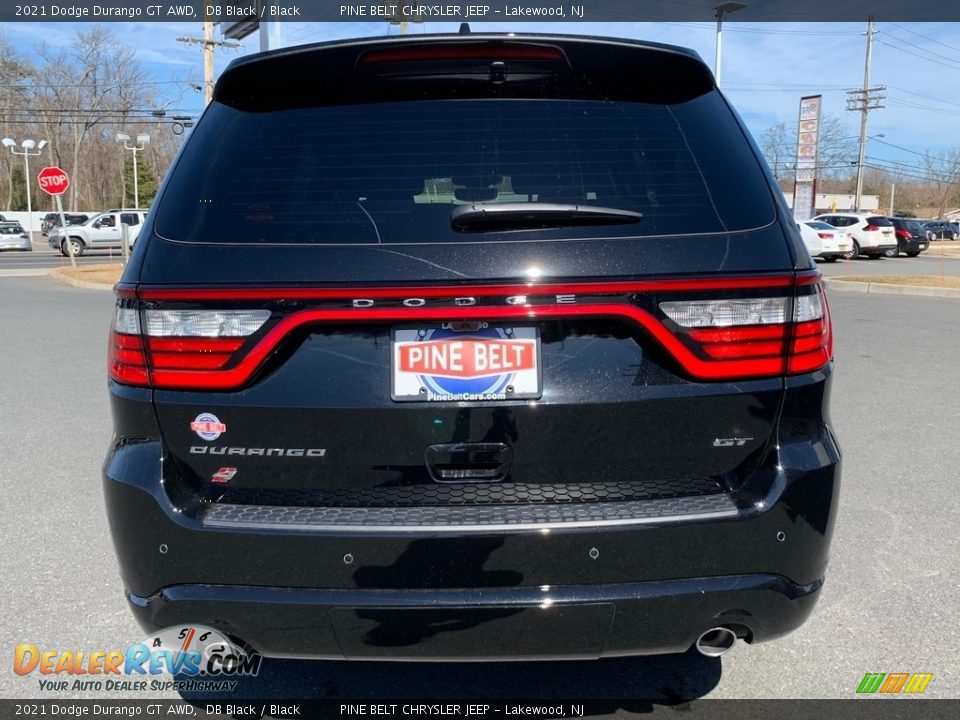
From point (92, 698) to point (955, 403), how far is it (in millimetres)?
6479

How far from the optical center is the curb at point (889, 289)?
15947mm

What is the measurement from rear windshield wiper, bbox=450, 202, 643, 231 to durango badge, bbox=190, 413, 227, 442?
767mm

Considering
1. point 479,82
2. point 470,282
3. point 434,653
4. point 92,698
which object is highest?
point 479,82

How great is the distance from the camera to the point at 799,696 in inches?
104

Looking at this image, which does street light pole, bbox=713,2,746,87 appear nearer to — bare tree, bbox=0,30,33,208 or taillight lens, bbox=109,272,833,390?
taillight lens, bbox=109,272,833,390

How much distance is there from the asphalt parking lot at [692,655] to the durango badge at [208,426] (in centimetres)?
109

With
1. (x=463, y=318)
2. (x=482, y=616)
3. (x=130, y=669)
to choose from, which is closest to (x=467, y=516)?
(x=482, y=616)

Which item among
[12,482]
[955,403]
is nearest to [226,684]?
[12,482]

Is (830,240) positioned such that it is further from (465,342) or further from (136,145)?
(136,145)

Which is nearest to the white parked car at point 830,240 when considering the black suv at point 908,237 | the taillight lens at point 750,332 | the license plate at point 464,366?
the black suv at point 908,237

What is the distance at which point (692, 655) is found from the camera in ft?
9.53

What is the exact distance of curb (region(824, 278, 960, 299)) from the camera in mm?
15947

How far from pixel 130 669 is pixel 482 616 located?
1.53m

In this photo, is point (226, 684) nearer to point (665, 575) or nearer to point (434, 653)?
point (434, 653)
